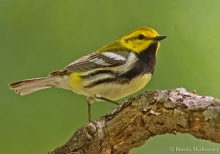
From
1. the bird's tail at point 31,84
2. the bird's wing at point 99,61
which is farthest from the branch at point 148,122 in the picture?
the bird's tail at point 31,84

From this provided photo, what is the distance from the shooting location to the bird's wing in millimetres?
2685

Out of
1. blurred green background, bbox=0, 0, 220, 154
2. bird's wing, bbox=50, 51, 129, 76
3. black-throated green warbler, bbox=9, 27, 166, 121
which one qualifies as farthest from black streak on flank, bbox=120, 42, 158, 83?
blurred green background, bbox=0, 0, 220, 154

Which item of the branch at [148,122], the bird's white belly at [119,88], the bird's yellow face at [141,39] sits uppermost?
the bird's yellow face at [141,39]

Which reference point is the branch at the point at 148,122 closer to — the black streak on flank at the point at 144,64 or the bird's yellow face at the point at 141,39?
the black streak on flank at the point at 144,64

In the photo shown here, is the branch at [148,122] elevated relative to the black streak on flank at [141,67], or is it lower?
lower

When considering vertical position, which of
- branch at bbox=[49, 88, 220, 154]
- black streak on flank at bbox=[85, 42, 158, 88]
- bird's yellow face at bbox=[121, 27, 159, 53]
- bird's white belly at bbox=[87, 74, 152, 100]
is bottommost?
branch at bbox=[49, 88, 220, 154]

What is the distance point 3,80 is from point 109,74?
1442mm

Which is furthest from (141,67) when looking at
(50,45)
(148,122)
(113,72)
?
(50,45)

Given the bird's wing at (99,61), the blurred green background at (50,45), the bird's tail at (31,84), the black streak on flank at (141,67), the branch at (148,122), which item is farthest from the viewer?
the blurred green background at (50,45)

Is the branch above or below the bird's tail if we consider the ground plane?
below

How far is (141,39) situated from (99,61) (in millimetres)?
356

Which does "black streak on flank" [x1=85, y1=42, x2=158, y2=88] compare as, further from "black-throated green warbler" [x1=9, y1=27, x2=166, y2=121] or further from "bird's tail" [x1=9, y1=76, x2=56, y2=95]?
"bird's tail" [x1=9, y1=76, x2=56, y2=95]

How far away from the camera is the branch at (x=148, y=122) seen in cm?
175

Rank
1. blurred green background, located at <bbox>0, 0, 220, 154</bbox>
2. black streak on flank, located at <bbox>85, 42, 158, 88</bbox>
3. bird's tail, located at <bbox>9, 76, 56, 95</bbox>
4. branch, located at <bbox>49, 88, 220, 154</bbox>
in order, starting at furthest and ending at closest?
blurred green background, located at <bbox>0, 0, 220, 154</bbox> < bird's tail, located at <bbox>9, 76, 56, 95</bbox> < black streak on flank, located at <bbox>85, 42, 158, 88</bbox> < branch, located at <bbox>49, 88, 220, 154</bbox>
